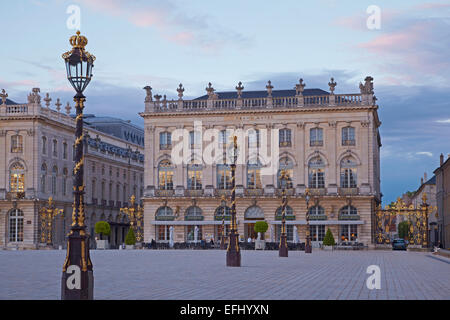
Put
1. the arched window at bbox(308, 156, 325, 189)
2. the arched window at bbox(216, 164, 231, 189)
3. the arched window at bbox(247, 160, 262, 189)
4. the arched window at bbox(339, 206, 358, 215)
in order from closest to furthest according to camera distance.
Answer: the arched window at bbox(339, 206, 358, 215) < the arched window at bbox(308, 156, 325, 189) < the arched window at bbox(247, 160, 262, 189) < the arched window at bbox(216, 164, 231, 189)

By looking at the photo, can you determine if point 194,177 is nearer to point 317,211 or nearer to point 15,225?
point 317,211

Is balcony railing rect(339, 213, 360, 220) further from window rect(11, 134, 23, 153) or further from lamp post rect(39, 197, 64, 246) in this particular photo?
window rect(11, 134, 23, 153)

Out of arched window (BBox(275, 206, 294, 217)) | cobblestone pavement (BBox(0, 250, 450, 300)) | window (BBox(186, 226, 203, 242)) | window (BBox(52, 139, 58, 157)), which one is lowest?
window (BBox(186, 226, 203, 242))

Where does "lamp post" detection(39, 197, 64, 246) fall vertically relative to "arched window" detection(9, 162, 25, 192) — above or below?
below

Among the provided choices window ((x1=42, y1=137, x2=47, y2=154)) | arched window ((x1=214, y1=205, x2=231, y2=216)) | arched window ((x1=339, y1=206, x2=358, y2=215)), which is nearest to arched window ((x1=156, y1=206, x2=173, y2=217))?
arched window ((x1=214, y1=205, x2=231, y2=216))

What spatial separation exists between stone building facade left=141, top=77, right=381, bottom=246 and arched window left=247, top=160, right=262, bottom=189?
10 centimetres

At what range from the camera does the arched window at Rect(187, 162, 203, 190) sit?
7819cm

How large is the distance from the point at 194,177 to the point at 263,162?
7.35 metres

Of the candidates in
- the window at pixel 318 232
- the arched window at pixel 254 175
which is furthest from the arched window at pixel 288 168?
the window at pixel 318 232

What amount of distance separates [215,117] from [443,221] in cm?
2713

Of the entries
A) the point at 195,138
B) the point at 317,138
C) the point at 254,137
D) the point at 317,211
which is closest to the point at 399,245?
the point at 317,211

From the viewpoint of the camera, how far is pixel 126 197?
10081cm

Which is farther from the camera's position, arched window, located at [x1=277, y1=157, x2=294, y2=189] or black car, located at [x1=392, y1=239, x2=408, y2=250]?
arched window, located at [x1=277, y1=157, x2=294, y2=189]
